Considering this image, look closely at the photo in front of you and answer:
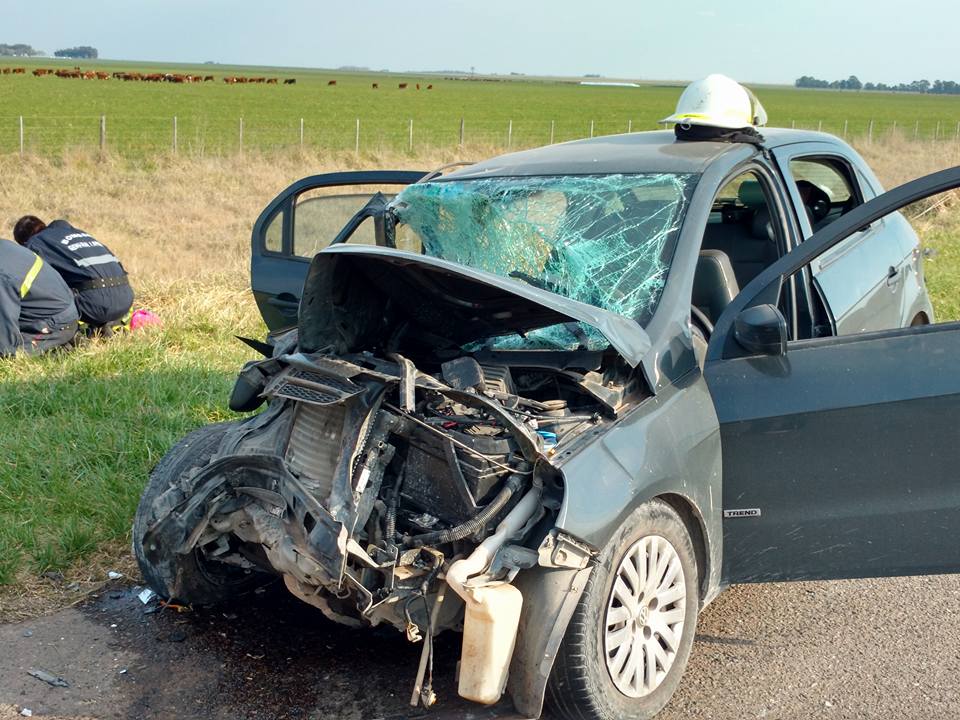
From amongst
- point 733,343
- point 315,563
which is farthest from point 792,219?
point 315,563

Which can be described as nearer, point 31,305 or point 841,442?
point 841,442

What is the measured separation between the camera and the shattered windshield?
3857 mm

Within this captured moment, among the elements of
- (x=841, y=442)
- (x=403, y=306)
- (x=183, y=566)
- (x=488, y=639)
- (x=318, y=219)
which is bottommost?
(x=183, y=566)

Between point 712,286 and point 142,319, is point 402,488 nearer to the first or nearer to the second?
point 712,286

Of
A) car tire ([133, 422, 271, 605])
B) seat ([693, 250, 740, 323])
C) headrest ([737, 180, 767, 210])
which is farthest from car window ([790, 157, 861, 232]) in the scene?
car tire ([133, 422, 271, 605])

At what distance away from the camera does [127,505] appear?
499cm

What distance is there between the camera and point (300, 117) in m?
49.7

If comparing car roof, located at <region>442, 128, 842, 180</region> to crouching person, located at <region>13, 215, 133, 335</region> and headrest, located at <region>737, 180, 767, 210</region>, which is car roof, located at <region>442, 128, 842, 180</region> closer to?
headrest, located at <region>737, 180, 767, 210</region>

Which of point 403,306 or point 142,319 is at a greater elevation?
point 403,306

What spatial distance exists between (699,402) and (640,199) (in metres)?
0.96

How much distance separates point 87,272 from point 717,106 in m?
5.33

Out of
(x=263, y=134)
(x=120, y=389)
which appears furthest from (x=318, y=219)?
(x=263, y=134)

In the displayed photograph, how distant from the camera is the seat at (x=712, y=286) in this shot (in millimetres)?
4281

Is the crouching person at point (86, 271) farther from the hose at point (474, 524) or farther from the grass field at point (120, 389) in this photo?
the hose at point (474, 524)
